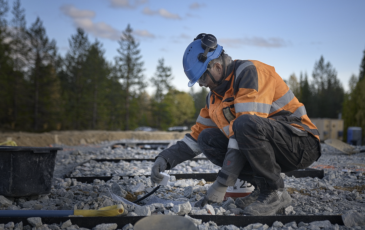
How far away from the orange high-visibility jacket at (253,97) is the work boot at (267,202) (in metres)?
0.55

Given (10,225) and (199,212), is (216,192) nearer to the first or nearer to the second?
(199,212)

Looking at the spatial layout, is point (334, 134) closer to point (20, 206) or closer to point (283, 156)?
point (283, 156)

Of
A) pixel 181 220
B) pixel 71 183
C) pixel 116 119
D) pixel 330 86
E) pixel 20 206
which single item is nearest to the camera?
pixel 181 220

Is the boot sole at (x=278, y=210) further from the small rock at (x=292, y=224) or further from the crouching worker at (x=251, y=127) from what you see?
the small rock at (x=292, y=224)

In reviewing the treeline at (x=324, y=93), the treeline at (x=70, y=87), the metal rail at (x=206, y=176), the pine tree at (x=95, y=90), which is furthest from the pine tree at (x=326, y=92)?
the metal rail at (x=206, y=176)

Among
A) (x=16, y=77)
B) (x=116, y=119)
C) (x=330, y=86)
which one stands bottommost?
(x=116, y=119)

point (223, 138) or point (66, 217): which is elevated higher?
point (223, 138)

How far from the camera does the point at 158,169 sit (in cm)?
245

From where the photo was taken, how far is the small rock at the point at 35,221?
1888 millimetres

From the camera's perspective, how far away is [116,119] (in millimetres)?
38125

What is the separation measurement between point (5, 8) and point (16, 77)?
7.26 meters

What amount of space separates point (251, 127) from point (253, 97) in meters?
0.22

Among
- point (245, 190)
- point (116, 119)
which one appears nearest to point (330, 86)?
point (116, 119)

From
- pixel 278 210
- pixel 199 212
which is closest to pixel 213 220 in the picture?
pixel 199 212
